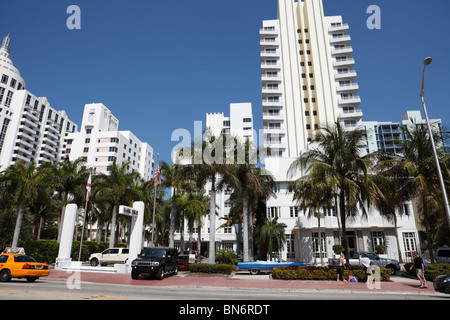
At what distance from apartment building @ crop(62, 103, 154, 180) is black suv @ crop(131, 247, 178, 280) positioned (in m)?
65.7

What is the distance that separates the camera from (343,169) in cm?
1983

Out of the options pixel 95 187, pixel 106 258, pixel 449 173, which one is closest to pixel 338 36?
pixel 449 173

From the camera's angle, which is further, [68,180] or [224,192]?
[224,192]

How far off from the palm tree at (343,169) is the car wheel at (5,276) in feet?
58.4

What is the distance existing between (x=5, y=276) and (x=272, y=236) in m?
27.3

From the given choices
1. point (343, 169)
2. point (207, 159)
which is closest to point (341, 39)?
point (343, 169)

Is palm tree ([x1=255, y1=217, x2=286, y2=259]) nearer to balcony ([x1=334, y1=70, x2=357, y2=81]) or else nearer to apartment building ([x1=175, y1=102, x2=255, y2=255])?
apartment building ([x1=175, y1=102, x2=255, y2=255])

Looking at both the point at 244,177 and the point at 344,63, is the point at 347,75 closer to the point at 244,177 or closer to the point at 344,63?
the point at 344,63

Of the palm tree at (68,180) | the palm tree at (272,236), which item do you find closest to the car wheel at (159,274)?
the palm tree at (272,236)

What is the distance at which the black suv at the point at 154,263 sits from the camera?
1709cm

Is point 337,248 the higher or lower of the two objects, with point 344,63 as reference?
lower

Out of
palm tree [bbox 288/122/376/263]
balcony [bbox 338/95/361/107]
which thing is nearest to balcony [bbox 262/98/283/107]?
balcony [bbox 338/95/361/107]
